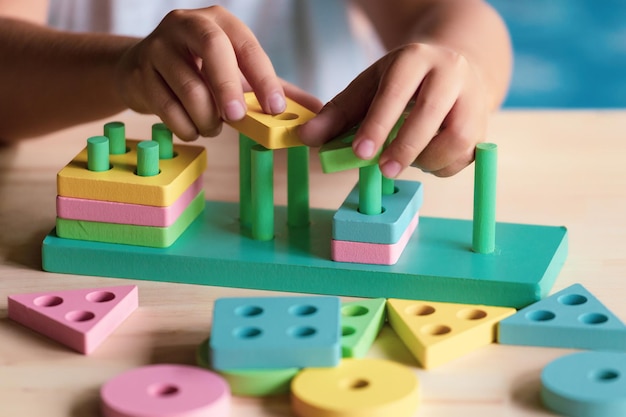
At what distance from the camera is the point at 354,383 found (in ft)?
1.92

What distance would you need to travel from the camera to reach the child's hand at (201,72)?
2.59 feet

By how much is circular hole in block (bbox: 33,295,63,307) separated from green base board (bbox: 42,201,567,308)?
0.07 m

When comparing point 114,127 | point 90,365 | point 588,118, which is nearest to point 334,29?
point 588,118

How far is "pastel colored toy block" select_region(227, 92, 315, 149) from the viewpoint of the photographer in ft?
2.45

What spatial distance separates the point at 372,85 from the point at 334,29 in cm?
64

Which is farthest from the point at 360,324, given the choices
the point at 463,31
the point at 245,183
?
the point at 463,31

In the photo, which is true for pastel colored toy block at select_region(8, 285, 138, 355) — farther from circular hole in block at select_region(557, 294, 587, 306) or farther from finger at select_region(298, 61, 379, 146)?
→ circular hole in block at select_region(557, 294, 587, 306)

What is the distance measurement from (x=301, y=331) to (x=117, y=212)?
9.6 inches

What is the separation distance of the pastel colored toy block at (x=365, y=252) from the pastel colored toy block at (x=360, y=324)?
5 cm

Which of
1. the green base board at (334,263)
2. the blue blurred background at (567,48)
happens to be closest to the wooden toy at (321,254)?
the green base board at (334,263)

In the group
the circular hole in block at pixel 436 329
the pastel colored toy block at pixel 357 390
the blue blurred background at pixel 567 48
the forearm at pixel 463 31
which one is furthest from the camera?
the blue blurred background at pixel 567 48

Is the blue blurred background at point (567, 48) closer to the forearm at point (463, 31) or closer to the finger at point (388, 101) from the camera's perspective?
the forearm at point (463, 31)

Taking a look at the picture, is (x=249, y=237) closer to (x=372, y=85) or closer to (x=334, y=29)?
(x=372, y=85)

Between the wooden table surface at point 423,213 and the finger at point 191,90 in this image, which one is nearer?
the wooden table surface at point 423,213
